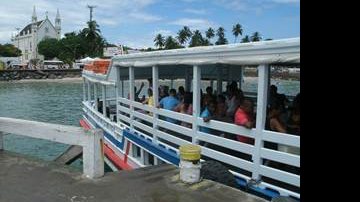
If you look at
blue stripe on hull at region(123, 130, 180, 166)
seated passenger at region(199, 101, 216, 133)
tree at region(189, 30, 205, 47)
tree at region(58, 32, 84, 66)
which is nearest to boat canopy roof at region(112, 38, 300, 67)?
seated passenger at region(199, 101, 216, 133)

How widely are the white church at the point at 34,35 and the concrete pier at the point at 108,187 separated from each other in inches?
5208

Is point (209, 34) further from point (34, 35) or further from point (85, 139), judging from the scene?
point (85, 139)

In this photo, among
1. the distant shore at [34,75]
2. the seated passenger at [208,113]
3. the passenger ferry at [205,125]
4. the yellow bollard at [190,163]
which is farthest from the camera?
the distant shore at [34,75]

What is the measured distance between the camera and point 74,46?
11138 cm

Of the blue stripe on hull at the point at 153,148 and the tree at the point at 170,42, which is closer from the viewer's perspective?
the blue stripe on hull at the point at 153,148

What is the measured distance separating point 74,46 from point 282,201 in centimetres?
11182

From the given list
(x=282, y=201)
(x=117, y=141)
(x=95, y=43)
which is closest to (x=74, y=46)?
(x=95, y=43)

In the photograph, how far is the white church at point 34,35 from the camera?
456 ft

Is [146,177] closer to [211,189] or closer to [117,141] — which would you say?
[211,189]

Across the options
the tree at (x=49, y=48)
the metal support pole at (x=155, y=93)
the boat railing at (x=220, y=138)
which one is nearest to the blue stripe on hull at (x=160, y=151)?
the boat railing at (x=220, y=138)

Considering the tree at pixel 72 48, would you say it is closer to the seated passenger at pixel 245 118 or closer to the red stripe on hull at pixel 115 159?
the red stripe on hull at pixel 115 159

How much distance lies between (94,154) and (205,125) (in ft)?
6.43

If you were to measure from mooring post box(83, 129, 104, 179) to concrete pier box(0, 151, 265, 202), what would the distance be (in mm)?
117

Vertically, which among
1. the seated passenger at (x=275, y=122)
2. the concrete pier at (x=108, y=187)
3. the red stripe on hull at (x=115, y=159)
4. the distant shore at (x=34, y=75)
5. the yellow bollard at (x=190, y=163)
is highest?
the distant shore at (x=34, y=75)
